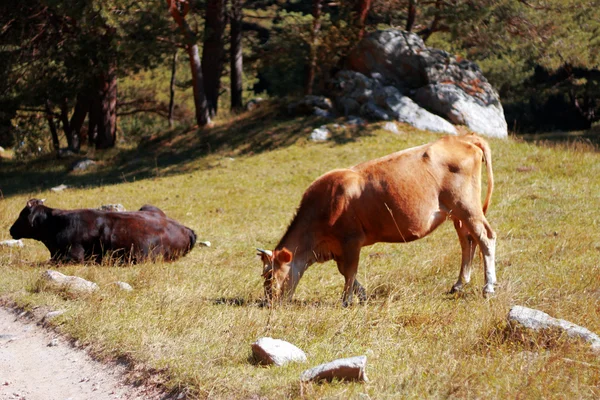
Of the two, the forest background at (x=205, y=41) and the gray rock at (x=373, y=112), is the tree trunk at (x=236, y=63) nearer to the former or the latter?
the forest background at (x=205, y=41)

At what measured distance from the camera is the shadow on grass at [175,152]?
23.0 m

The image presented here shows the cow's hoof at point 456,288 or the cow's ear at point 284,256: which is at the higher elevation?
the cow's ear at point 284,256

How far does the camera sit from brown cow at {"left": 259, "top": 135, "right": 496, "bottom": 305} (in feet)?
30.7

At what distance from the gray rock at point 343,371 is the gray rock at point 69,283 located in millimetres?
4384

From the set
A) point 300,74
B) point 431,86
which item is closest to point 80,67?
point 431,86

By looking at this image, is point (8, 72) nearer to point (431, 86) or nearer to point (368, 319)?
point (431, 86)

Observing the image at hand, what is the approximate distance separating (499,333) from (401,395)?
5.28 ft

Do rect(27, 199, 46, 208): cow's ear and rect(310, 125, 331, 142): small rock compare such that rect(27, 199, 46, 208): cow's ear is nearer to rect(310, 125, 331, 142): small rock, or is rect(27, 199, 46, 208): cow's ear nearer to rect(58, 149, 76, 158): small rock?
rect(310, 125, 331, 142): small rock

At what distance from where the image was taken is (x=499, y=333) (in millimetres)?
6727

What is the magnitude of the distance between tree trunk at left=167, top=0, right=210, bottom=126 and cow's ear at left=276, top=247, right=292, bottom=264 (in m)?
15.7

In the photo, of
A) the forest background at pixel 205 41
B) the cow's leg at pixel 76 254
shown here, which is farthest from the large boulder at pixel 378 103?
the cow's leg at pixel 76 254

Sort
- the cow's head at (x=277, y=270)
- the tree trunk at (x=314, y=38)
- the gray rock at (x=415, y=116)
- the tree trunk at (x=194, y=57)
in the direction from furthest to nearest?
the tree trunk at (x=314, y=38) < the tree trunk at (x=194, y=57) < the gray rock at (x=415, y=116) < the cow's head at (x=277, y=270)

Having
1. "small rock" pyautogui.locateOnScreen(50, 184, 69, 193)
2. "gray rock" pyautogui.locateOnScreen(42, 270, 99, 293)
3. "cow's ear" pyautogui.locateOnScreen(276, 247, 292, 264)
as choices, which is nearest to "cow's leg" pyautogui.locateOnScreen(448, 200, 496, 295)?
"cow's ear" pyautogui.locateOnScreen(276, 247, 292, 264)

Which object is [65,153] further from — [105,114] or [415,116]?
[415,116]
